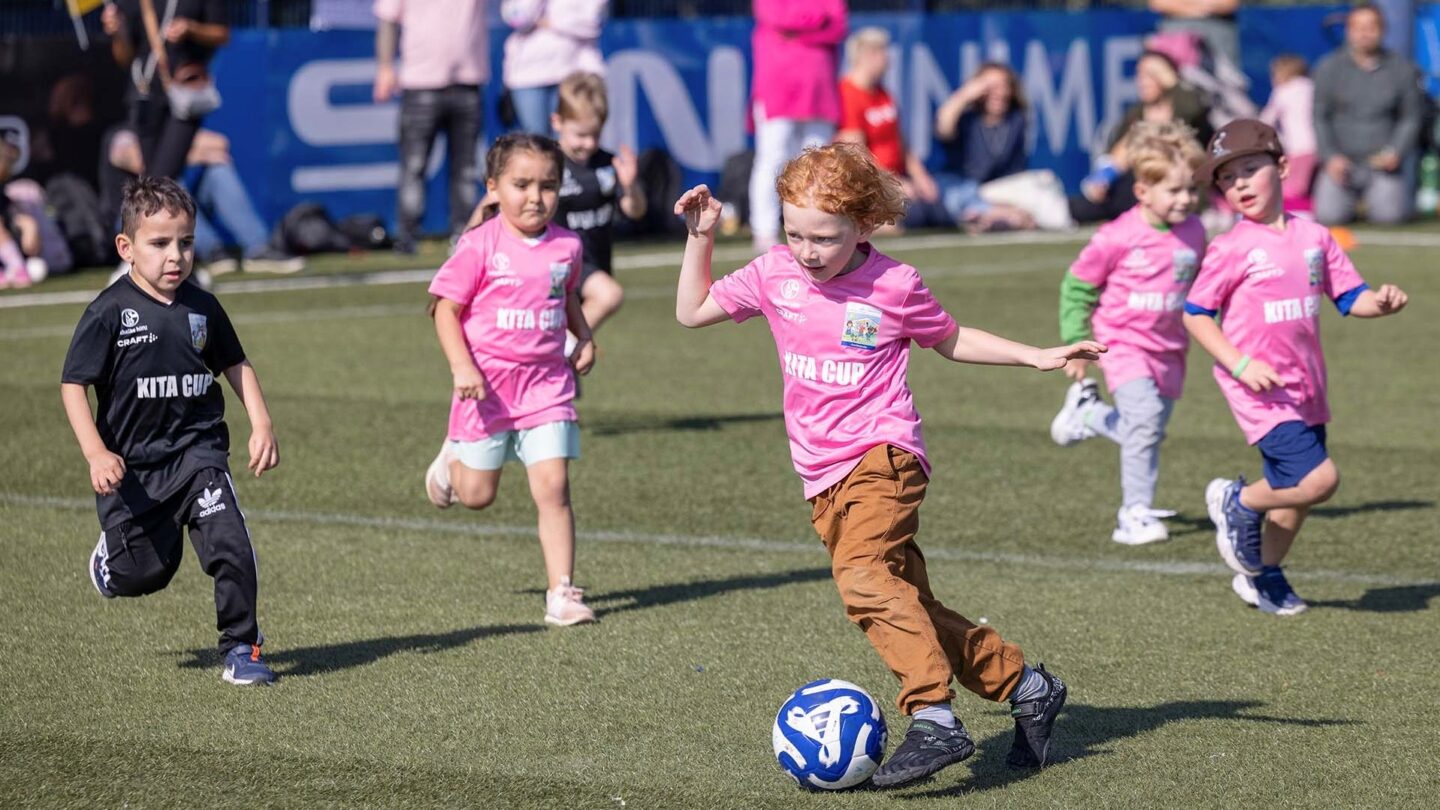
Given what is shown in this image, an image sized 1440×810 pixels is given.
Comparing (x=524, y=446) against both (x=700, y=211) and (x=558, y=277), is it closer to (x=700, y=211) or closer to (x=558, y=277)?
(x=558, y=277)

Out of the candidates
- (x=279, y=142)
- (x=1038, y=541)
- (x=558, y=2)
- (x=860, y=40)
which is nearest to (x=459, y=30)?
(x=558, y=2)

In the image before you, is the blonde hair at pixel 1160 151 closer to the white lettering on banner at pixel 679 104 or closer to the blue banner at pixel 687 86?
the blue banner at pixel 687 86

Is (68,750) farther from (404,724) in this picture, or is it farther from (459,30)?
(459,30)

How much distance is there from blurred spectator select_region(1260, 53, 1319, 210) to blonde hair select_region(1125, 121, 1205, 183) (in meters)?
14.0

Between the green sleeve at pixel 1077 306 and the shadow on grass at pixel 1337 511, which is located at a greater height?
the green sleeve at pixel 1077 306

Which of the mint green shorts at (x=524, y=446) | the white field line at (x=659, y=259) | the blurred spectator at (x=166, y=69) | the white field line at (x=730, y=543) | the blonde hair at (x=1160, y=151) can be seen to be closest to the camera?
the mint green shorts at (x=524, y=446)

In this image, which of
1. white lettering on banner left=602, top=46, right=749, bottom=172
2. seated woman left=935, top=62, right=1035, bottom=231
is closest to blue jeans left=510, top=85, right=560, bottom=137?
white lettering on banner left=602, top=46, right=749, bottom=172

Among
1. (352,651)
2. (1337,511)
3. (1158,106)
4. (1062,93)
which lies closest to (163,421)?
(352,651)

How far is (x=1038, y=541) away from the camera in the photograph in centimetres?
803

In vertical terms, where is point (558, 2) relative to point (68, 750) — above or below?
above

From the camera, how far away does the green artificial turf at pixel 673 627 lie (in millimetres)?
5109

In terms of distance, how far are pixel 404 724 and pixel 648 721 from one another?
2.15 ft

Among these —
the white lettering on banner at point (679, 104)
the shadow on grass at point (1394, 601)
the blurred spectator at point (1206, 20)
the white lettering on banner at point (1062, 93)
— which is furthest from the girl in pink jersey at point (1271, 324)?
the white lettering on banner at point (1062, 93)

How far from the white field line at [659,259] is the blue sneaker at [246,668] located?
9.20 metres
